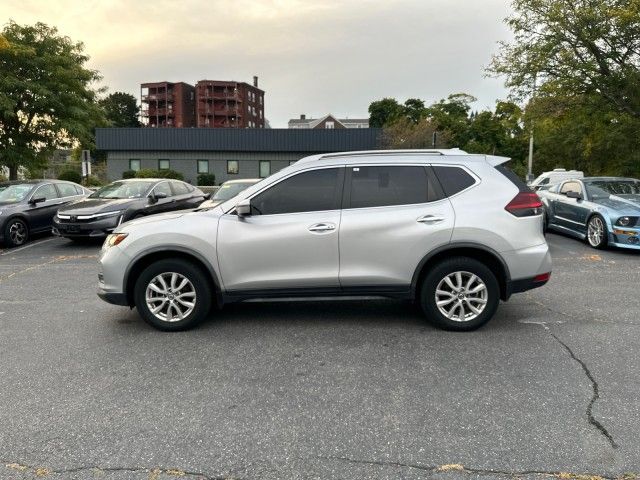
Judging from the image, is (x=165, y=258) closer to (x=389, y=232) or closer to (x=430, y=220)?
(x=389, y=232)

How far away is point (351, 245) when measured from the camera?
16.5ft

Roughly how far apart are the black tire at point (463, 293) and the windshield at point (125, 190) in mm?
9085

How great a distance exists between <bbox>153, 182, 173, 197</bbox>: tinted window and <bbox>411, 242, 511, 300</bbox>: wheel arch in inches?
355

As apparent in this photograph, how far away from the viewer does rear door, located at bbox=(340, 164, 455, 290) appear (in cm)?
500

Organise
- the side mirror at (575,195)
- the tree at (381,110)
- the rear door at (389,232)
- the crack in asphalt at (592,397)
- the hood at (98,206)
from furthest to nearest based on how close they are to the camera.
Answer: the tree at (381,110) → the side mirror at (575,195) → the hood at (98,206) → the rear door at (389,232) → the crack in asphalt at (592,397)

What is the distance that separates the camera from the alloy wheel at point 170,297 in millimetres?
5164

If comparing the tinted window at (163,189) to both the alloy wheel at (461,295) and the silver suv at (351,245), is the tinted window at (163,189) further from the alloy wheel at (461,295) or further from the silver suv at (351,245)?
the alloy wheel at (461,295)

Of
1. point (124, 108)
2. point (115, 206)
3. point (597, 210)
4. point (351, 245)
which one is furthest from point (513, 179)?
point (124, 108)

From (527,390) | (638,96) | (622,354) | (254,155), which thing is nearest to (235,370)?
(527,390)

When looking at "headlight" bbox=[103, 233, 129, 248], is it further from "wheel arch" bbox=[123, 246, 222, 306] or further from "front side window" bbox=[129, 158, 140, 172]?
"front side window" bbox=[129, 158, 140, 172]

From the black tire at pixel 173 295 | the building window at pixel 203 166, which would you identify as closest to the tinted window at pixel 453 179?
the black tire at pixel 173 295

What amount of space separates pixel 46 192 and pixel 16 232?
1.50m

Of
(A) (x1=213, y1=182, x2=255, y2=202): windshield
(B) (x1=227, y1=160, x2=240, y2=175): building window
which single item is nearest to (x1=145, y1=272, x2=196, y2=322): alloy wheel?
(A) (x1=213, y1=182, x2=255, y2=202): windshield

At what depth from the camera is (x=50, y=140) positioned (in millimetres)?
21156
